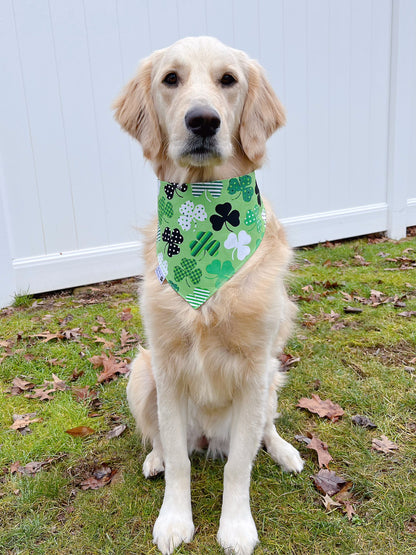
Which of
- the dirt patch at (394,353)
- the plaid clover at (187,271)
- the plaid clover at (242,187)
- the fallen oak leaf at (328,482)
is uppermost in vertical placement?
the plaid clover at (242,187)

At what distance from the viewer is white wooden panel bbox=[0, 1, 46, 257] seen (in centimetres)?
386

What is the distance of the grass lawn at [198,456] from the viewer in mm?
1745

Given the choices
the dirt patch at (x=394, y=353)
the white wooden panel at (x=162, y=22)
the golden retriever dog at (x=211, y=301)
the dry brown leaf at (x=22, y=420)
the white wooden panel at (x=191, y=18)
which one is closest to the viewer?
the golden retriever dog at (x=211, y=301)

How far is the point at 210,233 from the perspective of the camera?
1806 millimetres

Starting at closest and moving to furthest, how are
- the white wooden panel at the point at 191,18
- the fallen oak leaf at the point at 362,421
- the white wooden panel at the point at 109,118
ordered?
the fallen oak leaf at the point at 362,421, the white wooden panel at the point at 109,118, the white wooden panel at the point at 191,18

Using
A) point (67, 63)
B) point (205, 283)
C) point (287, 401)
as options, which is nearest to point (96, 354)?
point (287, 401)

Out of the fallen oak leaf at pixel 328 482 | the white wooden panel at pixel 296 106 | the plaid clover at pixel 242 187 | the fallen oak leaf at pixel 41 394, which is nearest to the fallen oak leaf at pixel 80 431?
the fallen oak leaf at pixel 41 394

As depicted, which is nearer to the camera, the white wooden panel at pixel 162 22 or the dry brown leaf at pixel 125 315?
the dry brown leaf at pixel 125 315

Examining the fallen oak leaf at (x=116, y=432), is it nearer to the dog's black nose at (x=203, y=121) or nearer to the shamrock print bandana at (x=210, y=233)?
the shamrock print bandana at (x=210, y=233)

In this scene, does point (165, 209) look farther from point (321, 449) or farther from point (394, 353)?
point (394, 353)

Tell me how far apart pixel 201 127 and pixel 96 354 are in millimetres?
2073

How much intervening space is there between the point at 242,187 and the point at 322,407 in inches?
52.0

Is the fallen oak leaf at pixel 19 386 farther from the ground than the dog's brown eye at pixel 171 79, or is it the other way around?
the dog's brown eye at pixel 171 79

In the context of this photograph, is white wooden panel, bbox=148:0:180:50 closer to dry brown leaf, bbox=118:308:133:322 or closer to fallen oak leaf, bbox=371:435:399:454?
dry brown leaf, bbox=118:308:133:322
